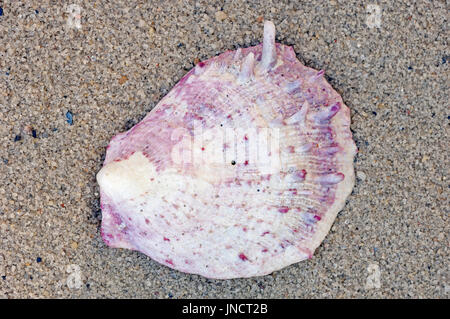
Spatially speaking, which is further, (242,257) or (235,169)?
(242,257)

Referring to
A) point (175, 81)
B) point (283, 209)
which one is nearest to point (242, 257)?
point (283, 209)

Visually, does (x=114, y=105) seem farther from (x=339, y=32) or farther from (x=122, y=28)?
(x=339, y=32)

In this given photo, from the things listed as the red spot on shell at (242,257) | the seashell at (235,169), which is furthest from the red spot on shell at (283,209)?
the red spot on shell at (242,257)

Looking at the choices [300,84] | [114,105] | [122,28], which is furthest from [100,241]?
[300,84]

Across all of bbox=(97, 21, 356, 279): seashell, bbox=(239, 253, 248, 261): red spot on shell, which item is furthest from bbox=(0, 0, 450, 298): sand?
bbox=(239, 253, 248, 261): red spot on shell

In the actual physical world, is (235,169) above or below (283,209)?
above

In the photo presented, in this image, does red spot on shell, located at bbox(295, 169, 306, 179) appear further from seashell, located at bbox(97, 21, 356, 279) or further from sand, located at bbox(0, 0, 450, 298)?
sand, located at bbox(0, 0, 450, 298)

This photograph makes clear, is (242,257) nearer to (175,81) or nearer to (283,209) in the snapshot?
(283,209)
